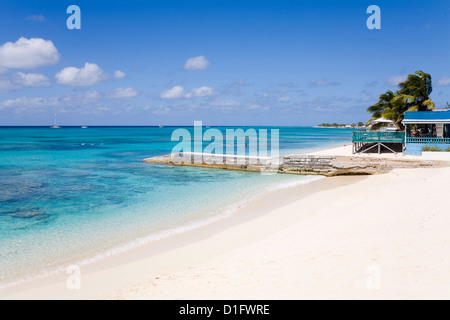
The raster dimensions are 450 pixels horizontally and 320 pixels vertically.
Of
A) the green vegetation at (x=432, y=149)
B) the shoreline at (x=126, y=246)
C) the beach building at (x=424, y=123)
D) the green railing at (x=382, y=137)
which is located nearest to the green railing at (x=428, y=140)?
the beach building at (x=424, y=123)

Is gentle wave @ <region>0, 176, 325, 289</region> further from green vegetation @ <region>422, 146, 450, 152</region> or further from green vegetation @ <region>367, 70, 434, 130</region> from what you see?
green vegetation @ <region>367, 70, 434, 130</region>

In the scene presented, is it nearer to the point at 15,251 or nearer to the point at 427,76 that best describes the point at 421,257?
the point at 15,251

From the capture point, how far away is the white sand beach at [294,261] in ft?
16.4

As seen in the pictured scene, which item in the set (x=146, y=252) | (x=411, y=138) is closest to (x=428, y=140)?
(x=411, y=138)

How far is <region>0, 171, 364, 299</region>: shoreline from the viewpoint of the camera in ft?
19.6

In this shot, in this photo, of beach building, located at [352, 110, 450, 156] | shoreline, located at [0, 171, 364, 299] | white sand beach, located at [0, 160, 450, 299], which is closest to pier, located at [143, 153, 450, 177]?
beach building, located at [352, 110, 450, 156]

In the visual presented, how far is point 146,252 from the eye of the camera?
8016 millimetres

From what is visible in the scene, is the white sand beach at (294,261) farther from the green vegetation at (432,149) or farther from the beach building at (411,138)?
the beach building at (411,138)

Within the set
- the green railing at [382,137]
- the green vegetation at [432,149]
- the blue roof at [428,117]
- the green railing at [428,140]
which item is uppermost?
the blue roof at [428,117]

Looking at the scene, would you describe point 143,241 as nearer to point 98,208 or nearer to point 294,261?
point 294,261

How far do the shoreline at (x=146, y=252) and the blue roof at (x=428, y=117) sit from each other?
12.5 m

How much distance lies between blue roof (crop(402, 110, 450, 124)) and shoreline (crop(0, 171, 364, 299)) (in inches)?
491

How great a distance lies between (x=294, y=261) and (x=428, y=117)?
20.8 meters
